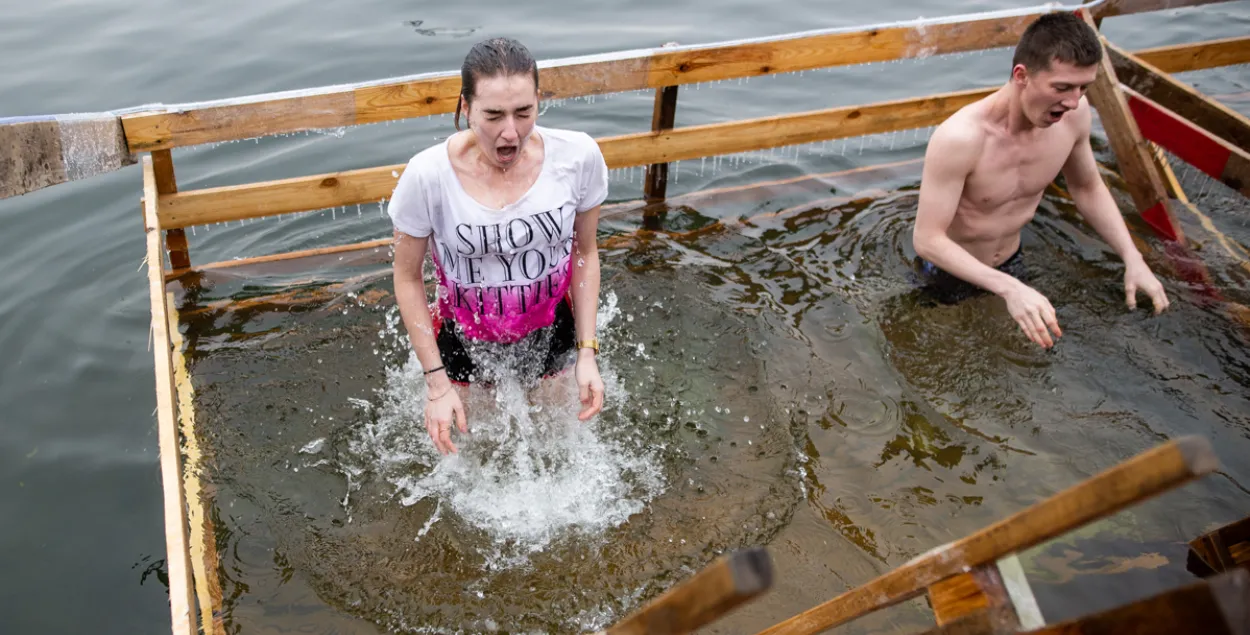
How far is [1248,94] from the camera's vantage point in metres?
8.60

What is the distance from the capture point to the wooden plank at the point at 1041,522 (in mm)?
1462

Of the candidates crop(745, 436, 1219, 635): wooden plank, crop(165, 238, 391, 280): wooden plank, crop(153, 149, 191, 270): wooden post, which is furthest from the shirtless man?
crop(153, 149, 191, 270): wooden post

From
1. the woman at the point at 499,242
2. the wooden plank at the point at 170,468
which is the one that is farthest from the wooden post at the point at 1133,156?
the wooden plank at the point at 170,468

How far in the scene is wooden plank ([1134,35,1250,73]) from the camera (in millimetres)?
6750

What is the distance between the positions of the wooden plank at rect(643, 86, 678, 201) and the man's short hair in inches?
81.0

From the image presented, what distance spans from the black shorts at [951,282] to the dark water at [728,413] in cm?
12

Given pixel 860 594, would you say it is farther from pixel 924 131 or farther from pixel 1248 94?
pixel 1248 94

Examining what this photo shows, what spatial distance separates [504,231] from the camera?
3383mm

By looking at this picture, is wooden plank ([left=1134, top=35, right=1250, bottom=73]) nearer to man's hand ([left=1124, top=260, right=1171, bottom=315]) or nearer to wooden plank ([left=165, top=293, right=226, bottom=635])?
man's hand ([left=1124, top=260, right=1171, bottom=315])

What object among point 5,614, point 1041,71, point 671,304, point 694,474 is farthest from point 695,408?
point 5,614

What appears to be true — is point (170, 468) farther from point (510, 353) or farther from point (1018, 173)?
point (1018, 173)

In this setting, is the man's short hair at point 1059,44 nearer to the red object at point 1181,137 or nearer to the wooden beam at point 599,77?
the wooden beam at point 599,77

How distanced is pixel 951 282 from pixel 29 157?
14.5ft

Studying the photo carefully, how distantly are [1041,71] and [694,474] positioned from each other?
7.86 feet
